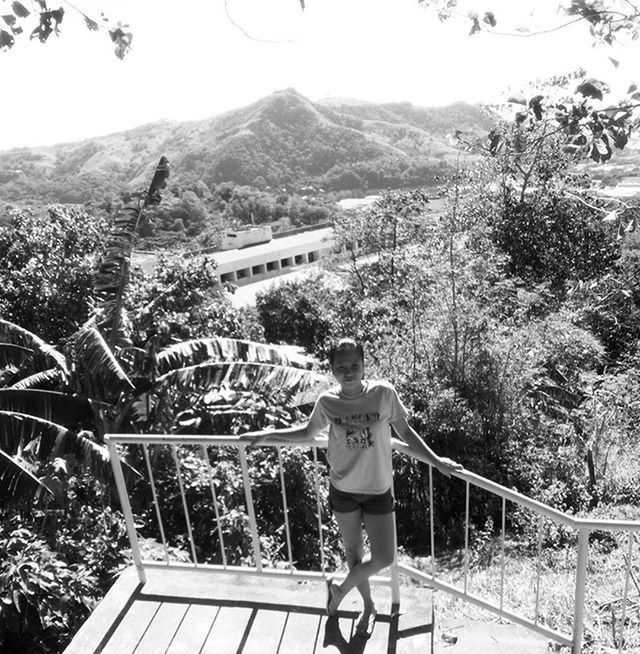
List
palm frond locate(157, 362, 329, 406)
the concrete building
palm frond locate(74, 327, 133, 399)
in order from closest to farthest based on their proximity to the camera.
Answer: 1. palm frond locate(74, 327, 133, 399)
2. palm frond locate(157, 362, 329, 406)
3. the concrete building

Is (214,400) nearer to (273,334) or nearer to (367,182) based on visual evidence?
(273,334)

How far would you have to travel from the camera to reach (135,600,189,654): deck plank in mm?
3141

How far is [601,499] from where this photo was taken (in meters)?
8.08

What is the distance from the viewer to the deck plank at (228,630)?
Result: 3109 millimetres

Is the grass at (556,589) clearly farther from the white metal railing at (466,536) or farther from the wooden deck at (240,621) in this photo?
the wooden deck at (240,621)

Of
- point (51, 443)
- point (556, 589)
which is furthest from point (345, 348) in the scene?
point (51, 443)

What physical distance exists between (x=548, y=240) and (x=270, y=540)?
36.4ft

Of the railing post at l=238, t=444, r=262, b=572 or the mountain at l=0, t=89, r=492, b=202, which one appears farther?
the mountain at l=0, t=89, r=492, b=202

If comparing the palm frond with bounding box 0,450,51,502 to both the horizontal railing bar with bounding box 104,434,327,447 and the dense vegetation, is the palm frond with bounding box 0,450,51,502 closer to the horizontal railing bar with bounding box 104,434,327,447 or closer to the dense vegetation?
the dense vegetation

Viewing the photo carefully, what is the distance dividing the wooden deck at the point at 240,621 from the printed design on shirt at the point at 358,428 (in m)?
1.03

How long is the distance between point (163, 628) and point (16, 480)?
258cm

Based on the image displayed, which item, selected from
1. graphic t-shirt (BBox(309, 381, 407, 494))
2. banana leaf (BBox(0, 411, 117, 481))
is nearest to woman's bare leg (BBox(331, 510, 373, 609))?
graphic t-shirt (BBox(309, 381, 407, 494))

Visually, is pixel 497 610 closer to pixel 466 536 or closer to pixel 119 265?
pixel 466 536

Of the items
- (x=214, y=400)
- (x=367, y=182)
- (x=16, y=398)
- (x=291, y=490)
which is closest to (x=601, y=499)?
(x=291, y=490)
